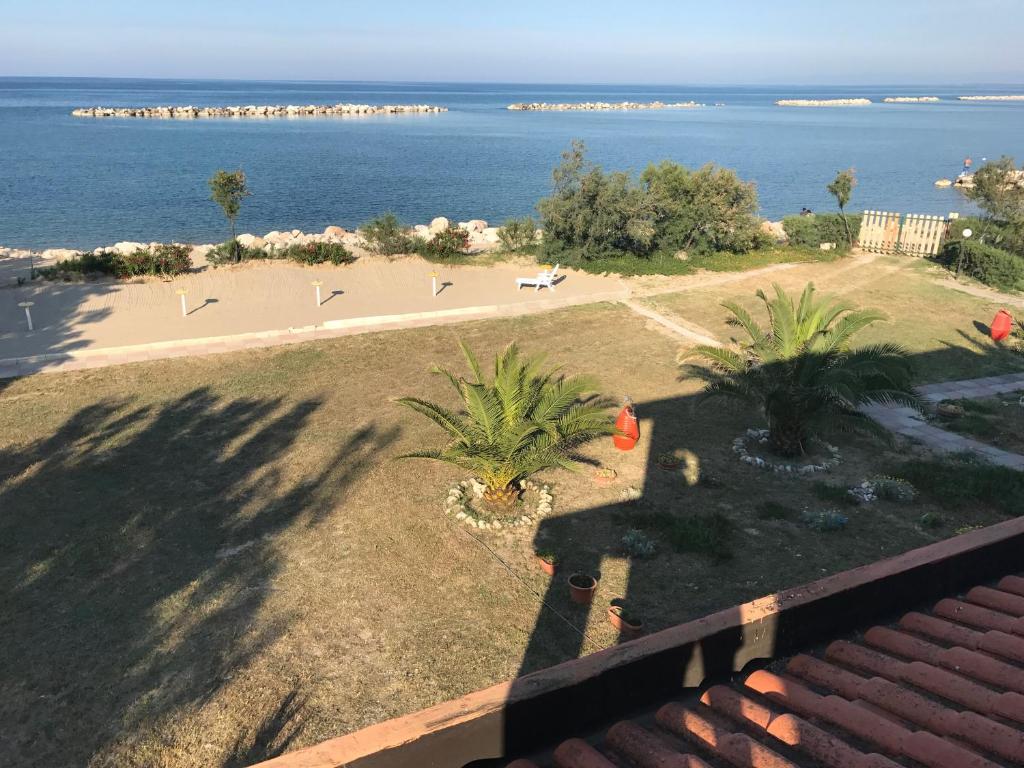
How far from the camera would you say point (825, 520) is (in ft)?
28.6

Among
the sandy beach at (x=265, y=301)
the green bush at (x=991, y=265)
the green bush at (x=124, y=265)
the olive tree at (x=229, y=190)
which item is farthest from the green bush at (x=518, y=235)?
the green bush at (x=991, y=265)

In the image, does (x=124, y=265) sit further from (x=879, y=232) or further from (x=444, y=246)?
(x=879, y=232)

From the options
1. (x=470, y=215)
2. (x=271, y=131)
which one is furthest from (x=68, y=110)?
(x=470, y=215)

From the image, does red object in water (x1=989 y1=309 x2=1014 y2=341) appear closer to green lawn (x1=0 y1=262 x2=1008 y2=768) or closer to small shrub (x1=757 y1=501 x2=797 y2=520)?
green lawn (x1=0 y1=262 x2=1008 y2=768)

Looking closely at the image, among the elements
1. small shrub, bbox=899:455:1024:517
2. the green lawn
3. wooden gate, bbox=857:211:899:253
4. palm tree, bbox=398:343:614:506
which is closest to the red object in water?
small shrub, bbox=899:455:1024:517

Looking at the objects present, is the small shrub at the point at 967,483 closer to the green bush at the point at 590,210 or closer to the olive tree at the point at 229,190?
the green bush at the point at 590,210

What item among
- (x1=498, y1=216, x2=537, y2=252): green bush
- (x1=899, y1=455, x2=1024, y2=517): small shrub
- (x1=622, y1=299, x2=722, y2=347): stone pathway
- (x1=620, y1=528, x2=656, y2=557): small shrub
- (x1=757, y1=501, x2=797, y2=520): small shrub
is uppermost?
(x1=498, y1=216, x2=537, y2=252): green bush

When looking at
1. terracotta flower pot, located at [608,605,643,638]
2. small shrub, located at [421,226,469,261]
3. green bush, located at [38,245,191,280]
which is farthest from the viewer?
small shrub, located at [421,226,469,261]

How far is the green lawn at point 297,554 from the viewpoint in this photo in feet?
19.3

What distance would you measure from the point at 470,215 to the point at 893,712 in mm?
38692

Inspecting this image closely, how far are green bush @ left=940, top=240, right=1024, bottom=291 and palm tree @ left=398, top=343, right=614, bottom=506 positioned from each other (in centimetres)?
1733

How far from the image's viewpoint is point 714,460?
34.6ft

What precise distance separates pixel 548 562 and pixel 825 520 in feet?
11.7

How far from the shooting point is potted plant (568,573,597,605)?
23.7ft
